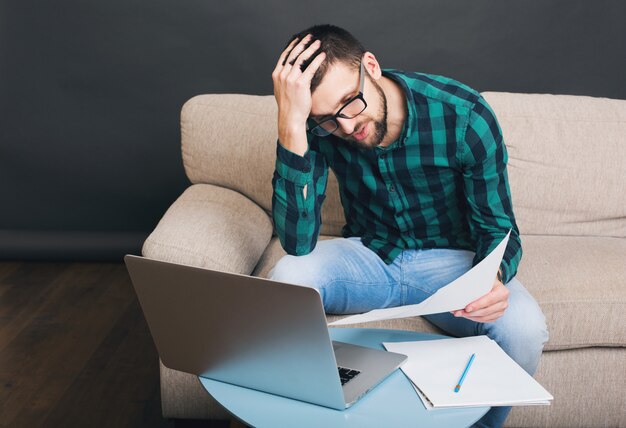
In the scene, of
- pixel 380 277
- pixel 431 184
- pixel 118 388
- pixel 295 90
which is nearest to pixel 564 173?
pixel 431 184

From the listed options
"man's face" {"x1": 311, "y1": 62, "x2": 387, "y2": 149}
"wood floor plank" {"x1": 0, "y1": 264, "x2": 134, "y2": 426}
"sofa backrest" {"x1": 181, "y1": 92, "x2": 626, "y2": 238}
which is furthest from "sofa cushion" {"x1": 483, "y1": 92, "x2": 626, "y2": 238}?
"wood floor plank" {"x1": 0, "y1": 264, "x2": 134, "y2": 426}

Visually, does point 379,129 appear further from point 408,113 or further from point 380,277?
point 380,277

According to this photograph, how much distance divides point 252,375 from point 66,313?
180 centimetres

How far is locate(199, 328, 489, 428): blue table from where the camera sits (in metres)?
1.19

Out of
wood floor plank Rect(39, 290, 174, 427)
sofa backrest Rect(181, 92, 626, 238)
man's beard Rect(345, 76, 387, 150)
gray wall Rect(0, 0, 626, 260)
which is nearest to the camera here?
man's beard Rect(345, 76, 387, 150)

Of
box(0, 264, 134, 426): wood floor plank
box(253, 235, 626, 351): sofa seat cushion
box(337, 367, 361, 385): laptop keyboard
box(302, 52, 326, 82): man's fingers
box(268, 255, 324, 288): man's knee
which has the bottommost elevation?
box(0, 264, 134, 426): wood floor plank

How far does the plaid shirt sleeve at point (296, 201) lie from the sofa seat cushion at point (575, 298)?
0.64 feet

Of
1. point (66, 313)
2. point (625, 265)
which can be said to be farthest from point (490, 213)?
point (66, 313)

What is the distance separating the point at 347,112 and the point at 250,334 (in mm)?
606

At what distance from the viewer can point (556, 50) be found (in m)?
3.33

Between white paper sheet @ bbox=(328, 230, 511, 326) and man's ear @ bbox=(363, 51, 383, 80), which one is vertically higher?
man's ear @ bbox=(363, 51, 383, 80)

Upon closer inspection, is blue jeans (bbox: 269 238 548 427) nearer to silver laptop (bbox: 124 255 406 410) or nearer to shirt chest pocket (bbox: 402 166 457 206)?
shirt chest pocket (bbox: 402 166 457 206)

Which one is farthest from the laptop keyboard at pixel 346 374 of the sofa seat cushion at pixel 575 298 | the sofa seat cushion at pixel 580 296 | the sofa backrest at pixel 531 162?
the sofa backrest at pixel 531 162

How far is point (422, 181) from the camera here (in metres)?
1.82
